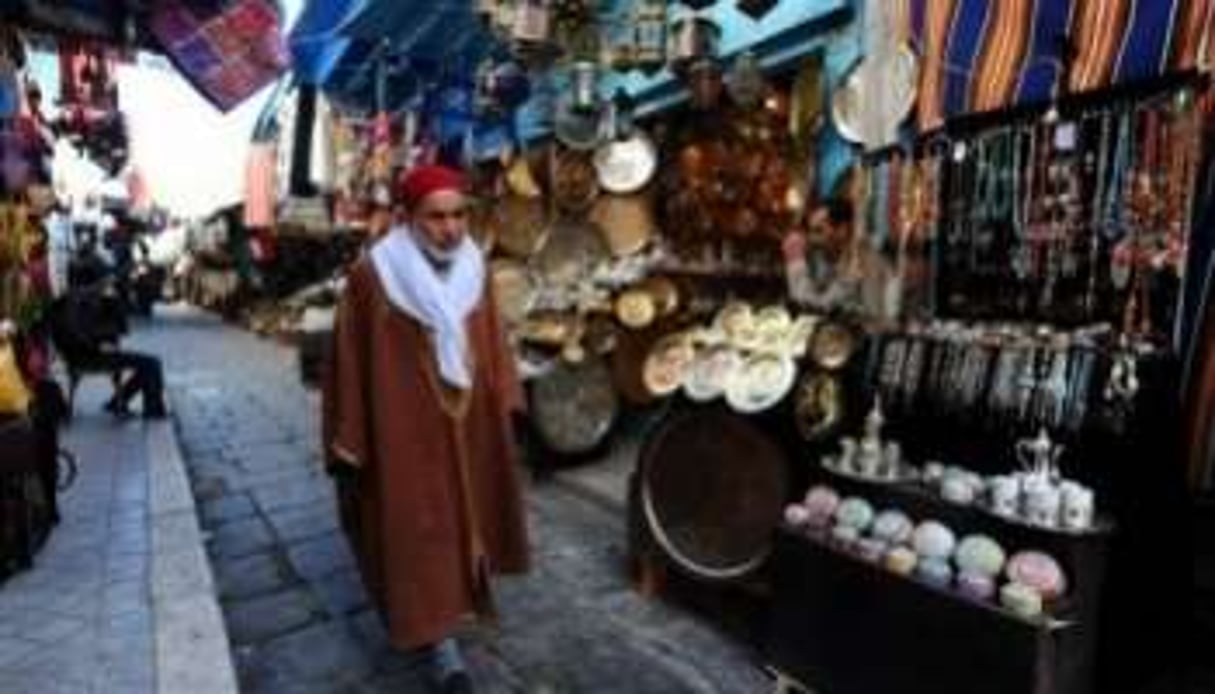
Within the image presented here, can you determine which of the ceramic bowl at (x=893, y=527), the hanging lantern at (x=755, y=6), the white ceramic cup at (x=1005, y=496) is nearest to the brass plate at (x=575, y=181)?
the hanging lantern at (x=755, y=6)

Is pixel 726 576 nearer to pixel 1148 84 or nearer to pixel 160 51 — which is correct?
pixel 1148 84

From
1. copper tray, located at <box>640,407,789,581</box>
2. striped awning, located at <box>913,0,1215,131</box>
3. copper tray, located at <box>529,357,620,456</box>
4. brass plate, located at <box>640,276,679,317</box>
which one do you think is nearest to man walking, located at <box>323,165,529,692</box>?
copper tray, located at <box>640,407,789,581</box>

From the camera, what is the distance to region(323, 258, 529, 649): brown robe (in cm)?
338

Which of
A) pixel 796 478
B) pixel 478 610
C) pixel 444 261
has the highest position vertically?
pixel 444 261

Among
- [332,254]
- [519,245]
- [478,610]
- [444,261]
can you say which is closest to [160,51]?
[519,245]

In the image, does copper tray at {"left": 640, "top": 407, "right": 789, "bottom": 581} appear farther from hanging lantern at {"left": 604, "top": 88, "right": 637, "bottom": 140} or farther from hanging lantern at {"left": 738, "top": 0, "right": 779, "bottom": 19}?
hanging lantern at {"left": 604, "top": 88, "right": 637, "bottom": 140}

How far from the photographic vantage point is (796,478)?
3834 mm

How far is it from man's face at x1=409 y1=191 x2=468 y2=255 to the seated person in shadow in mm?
6554

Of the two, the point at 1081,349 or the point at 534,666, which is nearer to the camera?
the point at 1081,349

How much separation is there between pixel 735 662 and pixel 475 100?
19.9 ft

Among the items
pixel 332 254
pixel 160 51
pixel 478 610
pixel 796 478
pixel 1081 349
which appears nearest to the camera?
pixel 1081 349

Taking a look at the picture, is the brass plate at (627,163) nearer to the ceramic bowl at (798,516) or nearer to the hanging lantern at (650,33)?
the hanging lantern at (650,33)

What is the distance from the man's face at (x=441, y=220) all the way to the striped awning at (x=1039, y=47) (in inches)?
83.8

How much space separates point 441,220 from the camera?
3.44 m
